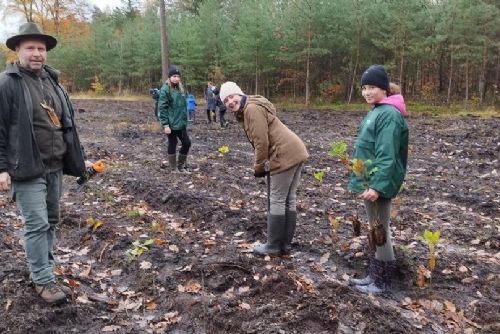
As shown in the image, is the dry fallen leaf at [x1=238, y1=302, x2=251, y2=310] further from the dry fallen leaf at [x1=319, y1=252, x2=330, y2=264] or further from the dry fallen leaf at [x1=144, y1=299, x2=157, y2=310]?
the dry fallen leaf at [x1=319, y1=252, x2=330, y2=264]

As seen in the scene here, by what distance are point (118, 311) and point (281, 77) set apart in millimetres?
32758

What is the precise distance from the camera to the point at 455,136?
14.2 meters

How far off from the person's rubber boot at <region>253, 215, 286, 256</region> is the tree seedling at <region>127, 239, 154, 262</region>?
1290mm

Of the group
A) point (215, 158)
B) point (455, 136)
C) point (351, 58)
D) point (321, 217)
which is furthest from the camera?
point (351, 58)

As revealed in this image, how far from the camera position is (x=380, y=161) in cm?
388

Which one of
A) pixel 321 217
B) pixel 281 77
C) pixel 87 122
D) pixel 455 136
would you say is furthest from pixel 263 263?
pixel 281 77

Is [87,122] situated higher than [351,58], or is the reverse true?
[351,58]

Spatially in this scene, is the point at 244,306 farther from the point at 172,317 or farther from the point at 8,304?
the point at 8,304

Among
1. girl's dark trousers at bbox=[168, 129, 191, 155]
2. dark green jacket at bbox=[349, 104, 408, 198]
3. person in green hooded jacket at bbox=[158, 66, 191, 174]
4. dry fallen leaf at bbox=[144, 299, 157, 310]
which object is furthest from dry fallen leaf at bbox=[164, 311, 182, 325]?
girl's dark trousers at bbox=[168, 129, 191, 155]

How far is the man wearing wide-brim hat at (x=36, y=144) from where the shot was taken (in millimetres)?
3475

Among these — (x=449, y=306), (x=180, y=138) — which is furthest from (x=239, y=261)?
(x=180, y=138)

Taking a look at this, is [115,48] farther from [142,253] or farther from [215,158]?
[142,253]

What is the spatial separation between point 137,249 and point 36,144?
1.95 m

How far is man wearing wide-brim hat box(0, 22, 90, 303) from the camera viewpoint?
347 cm
